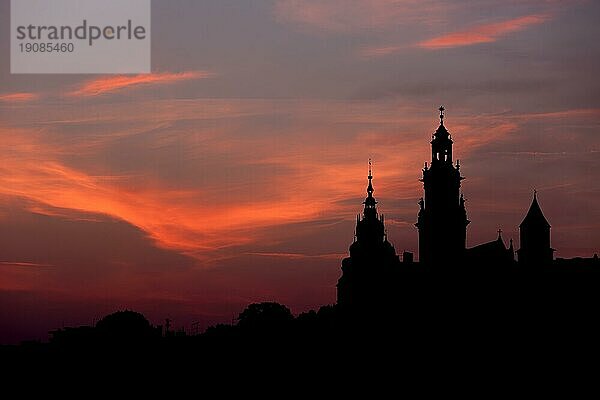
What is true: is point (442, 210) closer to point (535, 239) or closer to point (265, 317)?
point (535, 239)

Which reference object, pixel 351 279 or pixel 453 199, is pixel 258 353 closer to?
pixel 351 279

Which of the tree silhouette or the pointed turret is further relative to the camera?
the tree silhouette

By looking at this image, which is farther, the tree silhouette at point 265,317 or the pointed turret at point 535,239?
the tree silhouette at point 265,317

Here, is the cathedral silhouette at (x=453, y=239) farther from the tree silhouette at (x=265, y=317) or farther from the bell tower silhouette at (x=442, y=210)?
the tree silhouette at (x=265, y=317)

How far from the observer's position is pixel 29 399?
372ft

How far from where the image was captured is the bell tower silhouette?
115 m

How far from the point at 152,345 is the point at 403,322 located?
39.3m

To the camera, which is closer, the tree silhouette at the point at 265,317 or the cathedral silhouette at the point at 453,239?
the cathedral silhouette at the point at 453,239

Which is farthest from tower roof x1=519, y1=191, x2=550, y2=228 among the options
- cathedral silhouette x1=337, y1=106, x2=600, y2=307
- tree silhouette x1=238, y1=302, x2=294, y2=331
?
tree silhouette x1=238, y1=302, x2=294, y2=331

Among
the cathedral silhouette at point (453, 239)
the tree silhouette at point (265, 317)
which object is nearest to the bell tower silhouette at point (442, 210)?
the cathedral silhouette at point (453, 239)

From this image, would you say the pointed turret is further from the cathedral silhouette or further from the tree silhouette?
the tree silhouette

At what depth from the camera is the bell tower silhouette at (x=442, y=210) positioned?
115 metres

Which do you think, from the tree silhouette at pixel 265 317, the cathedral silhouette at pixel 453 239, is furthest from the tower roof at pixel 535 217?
the tree silhouette at pixel 265 317

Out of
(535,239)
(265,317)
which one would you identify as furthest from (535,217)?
(265,317)
